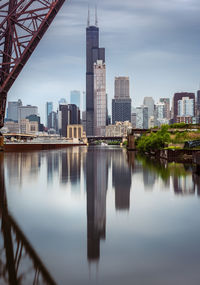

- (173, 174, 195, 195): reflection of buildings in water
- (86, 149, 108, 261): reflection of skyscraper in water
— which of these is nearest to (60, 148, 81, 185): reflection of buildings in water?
(86, 149, 108, 261): reflection of skyscraper in water

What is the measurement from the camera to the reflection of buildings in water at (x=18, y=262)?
A: 5.66 meters

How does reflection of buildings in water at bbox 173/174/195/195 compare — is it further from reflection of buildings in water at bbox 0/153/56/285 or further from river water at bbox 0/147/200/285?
reflection of buildings in water at bbox 0/153/56/285

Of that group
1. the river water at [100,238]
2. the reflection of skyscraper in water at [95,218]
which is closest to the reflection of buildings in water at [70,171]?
the reflection of skyscraper in water at [95,218]

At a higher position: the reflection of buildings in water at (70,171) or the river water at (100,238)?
the river water at (100,238)

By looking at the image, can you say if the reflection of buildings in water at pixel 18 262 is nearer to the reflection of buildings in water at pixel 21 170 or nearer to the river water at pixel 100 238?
the river water at pixel 100 238

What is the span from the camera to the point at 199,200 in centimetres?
1246

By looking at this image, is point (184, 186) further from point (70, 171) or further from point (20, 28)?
point (20, 28)

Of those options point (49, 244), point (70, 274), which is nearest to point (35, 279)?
point (70, 274)

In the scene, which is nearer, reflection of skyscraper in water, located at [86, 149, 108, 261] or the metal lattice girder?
reflection of skyscraper in water, located at [86, 149, 108, 261]

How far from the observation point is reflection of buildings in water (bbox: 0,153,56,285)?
566cm

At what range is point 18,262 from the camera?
6402mm

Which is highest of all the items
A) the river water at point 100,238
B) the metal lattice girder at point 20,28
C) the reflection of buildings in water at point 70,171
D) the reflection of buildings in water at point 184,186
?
the metal lattice girder at point 20,28

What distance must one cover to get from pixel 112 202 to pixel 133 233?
13.9 feet

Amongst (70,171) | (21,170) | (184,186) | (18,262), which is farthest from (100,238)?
(21,170)
